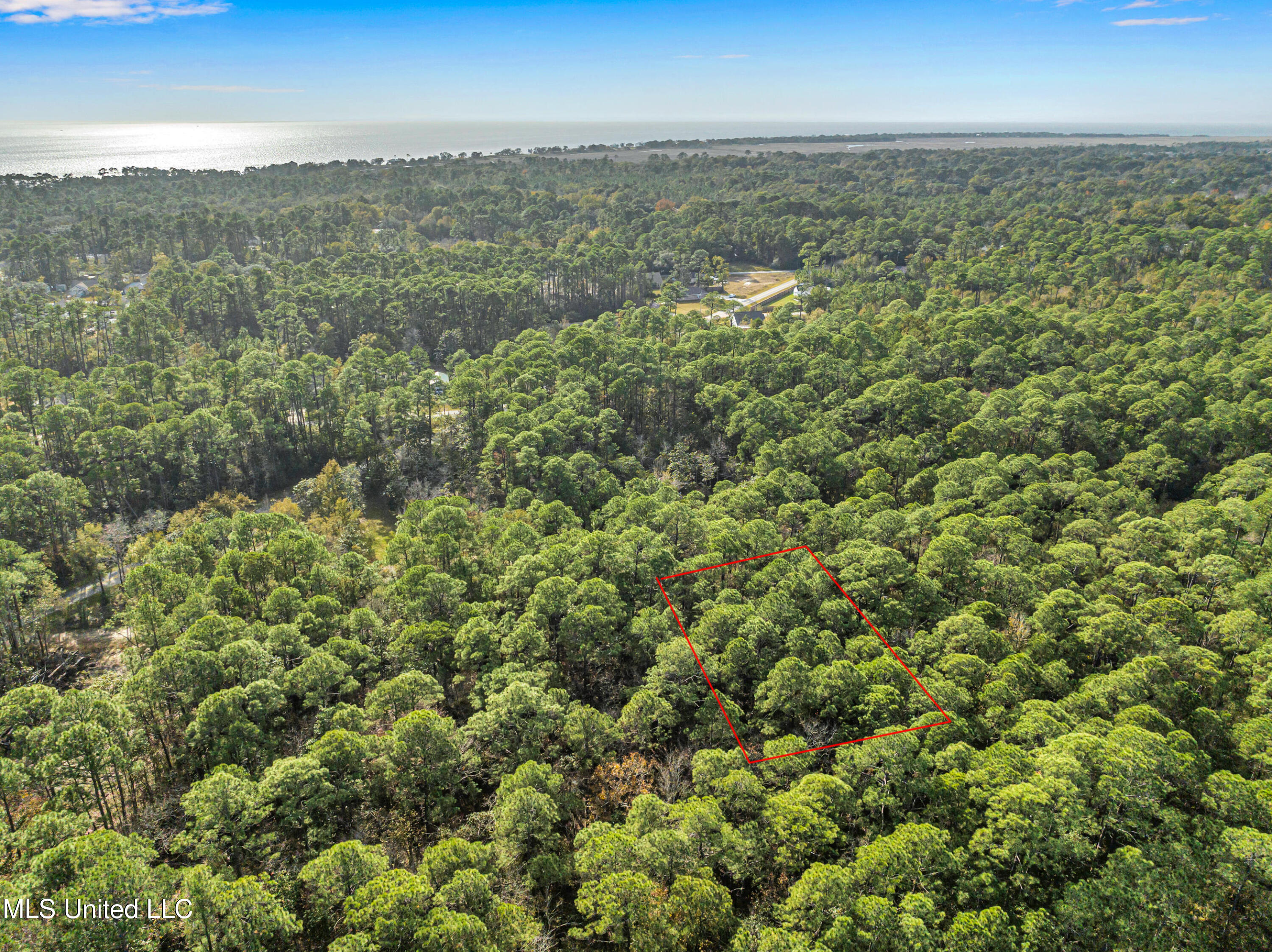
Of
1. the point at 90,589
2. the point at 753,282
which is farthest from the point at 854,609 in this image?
the point at 753,282

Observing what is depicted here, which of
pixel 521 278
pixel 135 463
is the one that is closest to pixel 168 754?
pixel 135 463

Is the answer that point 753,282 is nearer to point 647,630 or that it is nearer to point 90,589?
point 647,630

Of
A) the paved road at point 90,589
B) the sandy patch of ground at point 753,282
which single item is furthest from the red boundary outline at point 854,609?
the sandy patch of ground at point 753,282

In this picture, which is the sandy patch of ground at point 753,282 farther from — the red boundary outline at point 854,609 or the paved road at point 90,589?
the paved road at point 90,589

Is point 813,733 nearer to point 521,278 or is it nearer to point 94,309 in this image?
point 521,278

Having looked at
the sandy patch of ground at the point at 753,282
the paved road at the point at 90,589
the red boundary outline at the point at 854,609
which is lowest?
the paved road at the point at 90,589
